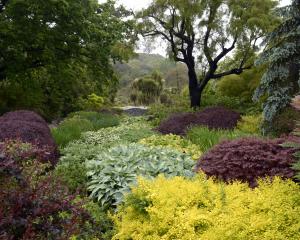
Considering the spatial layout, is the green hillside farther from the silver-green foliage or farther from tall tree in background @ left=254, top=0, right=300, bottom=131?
the silver-green foliage

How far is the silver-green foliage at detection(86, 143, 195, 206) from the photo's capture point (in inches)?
203

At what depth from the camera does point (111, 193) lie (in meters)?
5.10

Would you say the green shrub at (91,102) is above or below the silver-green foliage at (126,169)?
above

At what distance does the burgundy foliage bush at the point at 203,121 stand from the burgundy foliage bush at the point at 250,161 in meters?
5.78

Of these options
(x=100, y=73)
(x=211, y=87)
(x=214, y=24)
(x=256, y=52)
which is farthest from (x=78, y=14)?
(x=211, y=87)

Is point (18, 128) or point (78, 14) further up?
point (78, 14)

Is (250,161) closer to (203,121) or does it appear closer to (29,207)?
(29,207)

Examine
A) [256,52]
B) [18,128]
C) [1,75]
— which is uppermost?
[256,52]

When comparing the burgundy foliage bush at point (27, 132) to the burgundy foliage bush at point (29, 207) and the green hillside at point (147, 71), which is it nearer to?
the burgundy foliage bush at point (29, 207)

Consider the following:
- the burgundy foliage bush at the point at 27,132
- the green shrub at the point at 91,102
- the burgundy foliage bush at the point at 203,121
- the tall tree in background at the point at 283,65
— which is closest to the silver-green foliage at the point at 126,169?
the burgundy foliage bush at the point at 27,132

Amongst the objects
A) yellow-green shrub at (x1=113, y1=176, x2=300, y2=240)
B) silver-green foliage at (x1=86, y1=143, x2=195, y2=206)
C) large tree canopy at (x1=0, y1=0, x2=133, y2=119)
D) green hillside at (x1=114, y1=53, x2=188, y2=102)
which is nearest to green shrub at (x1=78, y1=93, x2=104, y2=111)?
large tree canopy at (x1=0, y1=0, x2=133, y2=119)

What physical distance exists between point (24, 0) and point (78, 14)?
1702mm

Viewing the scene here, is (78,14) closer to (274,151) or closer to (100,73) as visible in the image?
(100,73)

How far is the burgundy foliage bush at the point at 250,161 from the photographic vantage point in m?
4.67
